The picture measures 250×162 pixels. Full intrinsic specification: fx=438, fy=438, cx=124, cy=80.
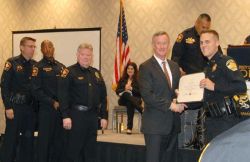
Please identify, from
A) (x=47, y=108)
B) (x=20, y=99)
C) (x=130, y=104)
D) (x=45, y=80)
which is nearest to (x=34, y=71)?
(x=45, y=80)

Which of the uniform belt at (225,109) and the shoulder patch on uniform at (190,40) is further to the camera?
the shoulder patch on uniform at (190,40)

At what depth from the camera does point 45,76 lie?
5.60m

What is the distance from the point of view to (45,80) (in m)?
5.60

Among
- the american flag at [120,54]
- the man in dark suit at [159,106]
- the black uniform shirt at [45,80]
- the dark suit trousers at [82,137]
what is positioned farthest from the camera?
the american flag at [120,54]

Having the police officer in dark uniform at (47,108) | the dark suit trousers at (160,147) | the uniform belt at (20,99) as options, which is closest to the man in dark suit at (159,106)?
the dark suit trousers at (160,147)

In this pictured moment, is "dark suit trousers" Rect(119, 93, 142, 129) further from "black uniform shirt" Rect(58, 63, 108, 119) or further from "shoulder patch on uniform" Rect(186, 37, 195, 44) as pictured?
"black uniform shirt" Rect(58, 63, 108, 119)

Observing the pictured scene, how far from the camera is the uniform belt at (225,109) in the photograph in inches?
140

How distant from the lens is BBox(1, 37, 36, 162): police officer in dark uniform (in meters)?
5.52

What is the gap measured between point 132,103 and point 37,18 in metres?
3.66

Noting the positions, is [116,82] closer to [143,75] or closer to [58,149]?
[58,149]

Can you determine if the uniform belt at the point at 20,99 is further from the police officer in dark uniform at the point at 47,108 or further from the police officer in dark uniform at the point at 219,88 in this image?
the police officer in dark uniform at the point at 219,88

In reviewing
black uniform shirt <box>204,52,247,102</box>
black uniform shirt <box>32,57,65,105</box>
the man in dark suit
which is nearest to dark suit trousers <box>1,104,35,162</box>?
black uniform shirt <box>32,57,65,105</box>

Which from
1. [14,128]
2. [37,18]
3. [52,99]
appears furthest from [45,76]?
[37,18]

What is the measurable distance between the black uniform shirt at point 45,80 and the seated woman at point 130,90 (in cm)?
263
